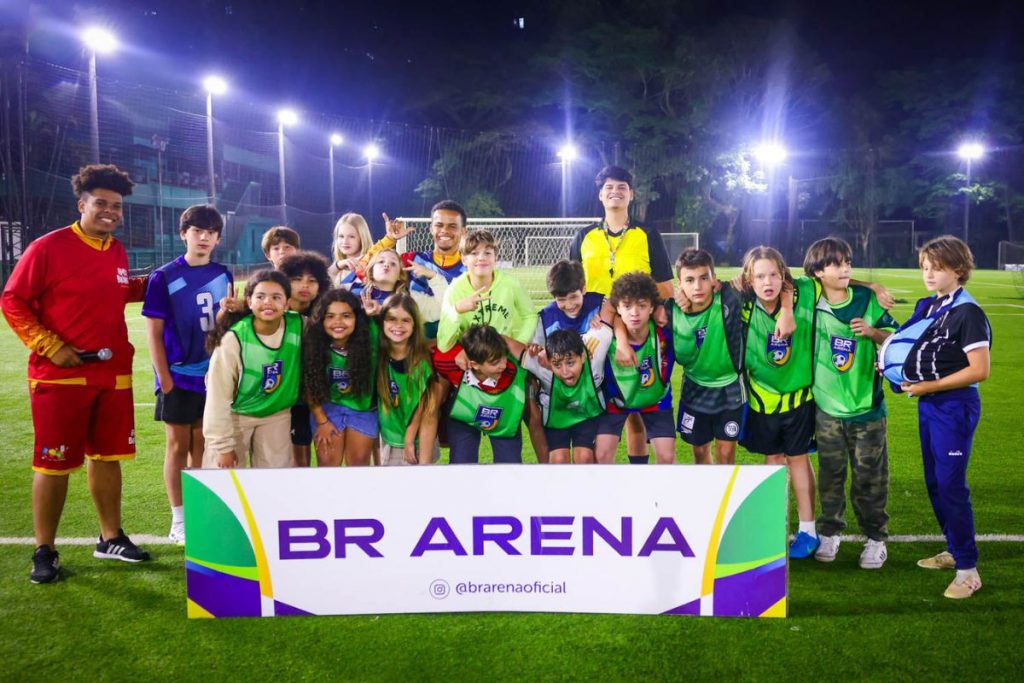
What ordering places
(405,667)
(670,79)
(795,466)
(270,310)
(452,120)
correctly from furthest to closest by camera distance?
(452,120) < (670,79) < (795,466) < (270,310) < (405,667)

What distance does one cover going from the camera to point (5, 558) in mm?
4250

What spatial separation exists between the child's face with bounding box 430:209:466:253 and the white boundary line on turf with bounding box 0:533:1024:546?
2.20 metres

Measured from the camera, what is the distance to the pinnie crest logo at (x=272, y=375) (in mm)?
4070

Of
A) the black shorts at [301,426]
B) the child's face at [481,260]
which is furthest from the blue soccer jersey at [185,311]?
the child's face at [481,260]

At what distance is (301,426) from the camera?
473cm

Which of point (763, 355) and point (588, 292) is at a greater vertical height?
point (588, 292)

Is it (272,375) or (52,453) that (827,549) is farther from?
(52,453)

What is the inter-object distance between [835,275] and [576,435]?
4.91ft

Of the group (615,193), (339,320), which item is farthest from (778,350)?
(339,320)

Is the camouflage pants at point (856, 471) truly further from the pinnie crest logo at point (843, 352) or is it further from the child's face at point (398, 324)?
the child's face at point (398, 324)

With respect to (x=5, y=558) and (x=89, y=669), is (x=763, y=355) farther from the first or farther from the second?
(x=5, y=558)

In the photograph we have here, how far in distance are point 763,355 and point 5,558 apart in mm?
3951

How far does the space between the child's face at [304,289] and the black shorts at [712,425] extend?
2.09 meters

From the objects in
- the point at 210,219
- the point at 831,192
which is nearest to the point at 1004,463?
the point at 210,219
